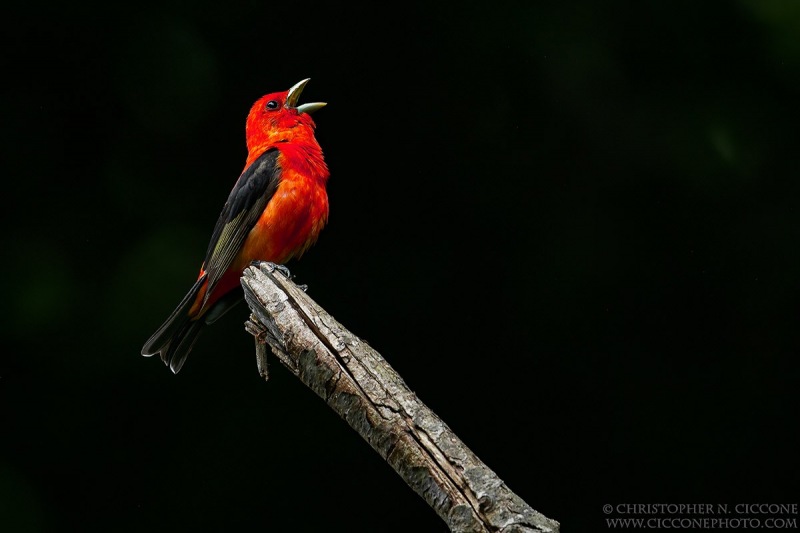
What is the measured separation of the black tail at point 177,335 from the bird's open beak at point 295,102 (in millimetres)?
1049

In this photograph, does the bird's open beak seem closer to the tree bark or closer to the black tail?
the black tail

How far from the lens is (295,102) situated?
4.62 metres

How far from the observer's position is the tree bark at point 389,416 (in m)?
2.09

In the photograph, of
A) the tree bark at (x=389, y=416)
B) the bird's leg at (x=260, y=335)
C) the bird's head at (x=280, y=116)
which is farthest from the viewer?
the bird's head at (x=280, y=116)

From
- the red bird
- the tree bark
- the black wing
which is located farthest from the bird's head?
the tree bark

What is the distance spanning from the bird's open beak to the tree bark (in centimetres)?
179

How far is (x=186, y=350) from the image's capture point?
161 inches

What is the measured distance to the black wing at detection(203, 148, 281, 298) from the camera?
4.06 meters

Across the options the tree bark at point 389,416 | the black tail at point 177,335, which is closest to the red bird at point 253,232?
the black tail at point 177,335

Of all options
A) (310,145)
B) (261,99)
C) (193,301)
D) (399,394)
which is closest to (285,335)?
(399,394)

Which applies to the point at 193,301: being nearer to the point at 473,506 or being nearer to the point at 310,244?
the point at 310,244

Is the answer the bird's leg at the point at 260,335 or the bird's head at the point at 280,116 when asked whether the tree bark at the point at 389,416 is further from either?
the bird's head at the point at 280,116

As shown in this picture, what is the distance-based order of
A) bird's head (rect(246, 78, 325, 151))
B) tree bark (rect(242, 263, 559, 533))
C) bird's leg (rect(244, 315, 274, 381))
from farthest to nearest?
bird's head (rect(246, 78, 325, 151)), bird's leg (rect(244, 315, 274, 381)), tree bark (rect(242, 263, 559, 533))

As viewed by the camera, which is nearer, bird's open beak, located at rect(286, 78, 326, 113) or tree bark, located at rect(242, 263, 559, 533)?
tree bark, located at rect(242, 263, 559, 533)
